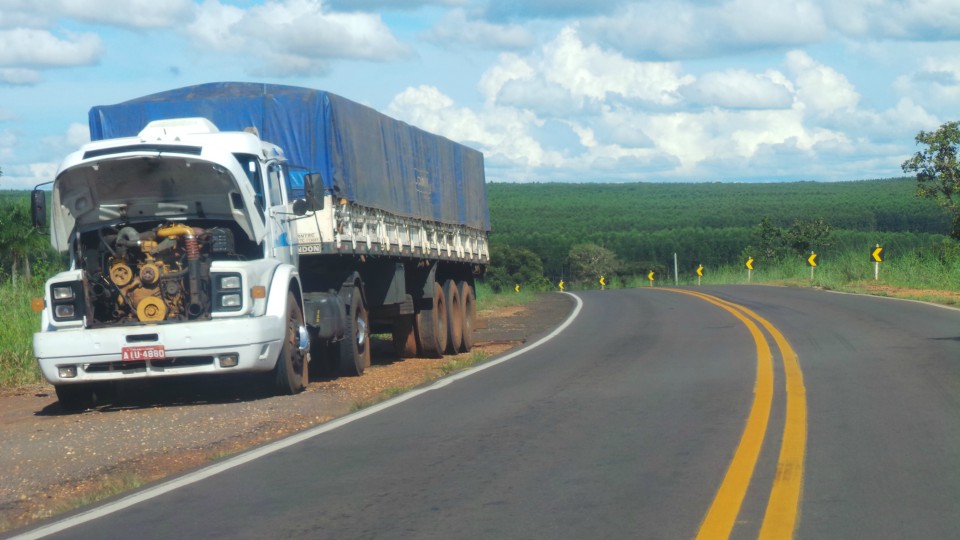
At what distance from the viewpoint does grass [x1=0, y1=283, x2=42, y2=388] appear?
14928 mm

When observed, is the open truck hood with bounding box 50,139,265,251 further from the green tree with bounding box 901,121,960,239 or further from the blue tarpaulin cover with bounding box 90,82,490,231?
the green tree with bounding box 901,121,960,239

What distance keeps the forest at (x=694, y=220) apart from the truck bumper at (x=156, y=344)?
50433mm

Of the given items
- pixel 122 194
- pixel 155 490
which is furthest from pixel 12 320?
pixel 155 490

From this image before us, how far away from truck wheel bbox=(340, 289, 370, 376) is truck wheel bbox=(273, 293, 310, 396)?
1.68m

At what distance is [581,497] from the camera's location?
6844 mm

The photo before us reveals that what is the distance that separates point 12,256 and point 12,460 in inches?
829

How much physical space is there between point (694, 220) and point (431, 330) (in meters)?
119

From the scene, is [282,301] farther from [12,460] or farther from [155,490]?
[155,490]

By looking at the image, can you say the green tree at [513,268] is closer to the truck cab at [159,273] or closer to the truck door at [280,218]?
the truck door at [280,218]

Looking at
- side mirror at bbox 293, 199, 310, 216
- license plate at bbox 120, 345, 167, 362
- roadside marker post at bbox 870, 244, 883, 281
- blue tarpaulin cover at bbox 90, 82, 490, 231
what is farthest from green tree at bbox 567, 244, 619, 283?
license plate at bbox 120, 345, 167, 362

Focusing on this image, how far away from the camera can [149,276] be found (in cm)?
1170

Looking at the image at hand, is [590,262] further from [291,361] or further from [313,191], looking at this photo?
[291,361]

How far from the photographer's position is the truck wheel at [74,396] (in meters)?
12.1

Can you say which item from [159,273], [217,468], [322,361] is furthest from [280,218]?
[217,468]
